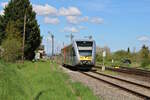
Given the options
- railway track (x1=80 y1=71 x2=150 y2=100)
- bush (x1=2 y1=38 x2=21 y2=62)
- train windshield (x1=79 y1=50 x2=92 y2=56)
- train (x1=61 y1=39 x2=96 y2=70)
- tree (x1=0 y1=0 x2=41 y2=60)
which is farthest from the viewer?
tree (x1=0 y1=0 x2=41 y2=60)

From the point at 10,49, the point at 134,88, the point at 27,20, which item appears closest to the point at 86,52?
the point at 10,49

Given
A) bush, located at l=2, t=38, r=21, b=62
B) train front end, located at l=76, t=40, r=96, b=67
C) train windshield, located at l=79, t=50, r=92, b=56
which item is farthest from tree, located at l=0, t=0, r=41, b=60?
train windshield, located at l=79, t=50, r=92, b=56

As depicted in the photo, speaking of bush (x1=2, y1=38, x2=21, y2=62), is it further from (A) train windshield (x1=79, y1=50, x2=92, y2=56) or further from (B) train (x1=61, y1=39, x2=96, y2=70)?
(A) train windshield (x1=79, y1=50, x2=92, y2=56)

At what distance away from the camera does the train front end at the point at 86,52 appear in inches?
1666

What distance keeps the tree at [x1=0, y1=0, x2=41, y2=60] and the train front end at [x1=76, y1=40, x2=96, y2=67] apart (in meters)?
28.8

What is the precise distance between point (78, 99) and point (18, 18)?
199 feet

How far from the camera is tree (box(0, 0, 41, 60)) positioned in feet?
236

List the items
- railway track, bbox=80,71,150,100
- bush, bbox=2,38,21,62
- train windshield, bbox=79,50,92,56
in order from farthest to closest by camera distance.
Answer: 1. bush, bbox=2,38,21,62
2. train windshield, bbox=79,50,92,56
3. railway track, bbox=80,71,150,100

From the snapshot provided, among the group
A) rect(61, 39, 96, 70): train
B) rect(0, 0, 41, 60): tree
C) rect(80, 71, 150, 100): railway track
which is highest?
rect(0, 0, 41, 60): tree

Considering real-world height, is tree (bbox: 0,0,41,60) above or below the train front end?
above

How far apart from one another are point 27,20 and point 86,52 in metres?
33.8

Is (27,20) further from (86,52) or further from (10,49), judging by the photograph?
(86,52)

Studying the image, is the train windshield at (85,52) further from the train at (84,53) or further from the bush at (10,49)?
the bush at (10,49)

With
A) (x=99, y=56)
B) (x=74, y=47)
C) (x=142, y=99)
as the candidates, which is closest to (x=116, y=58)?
(x=99, y=56)
